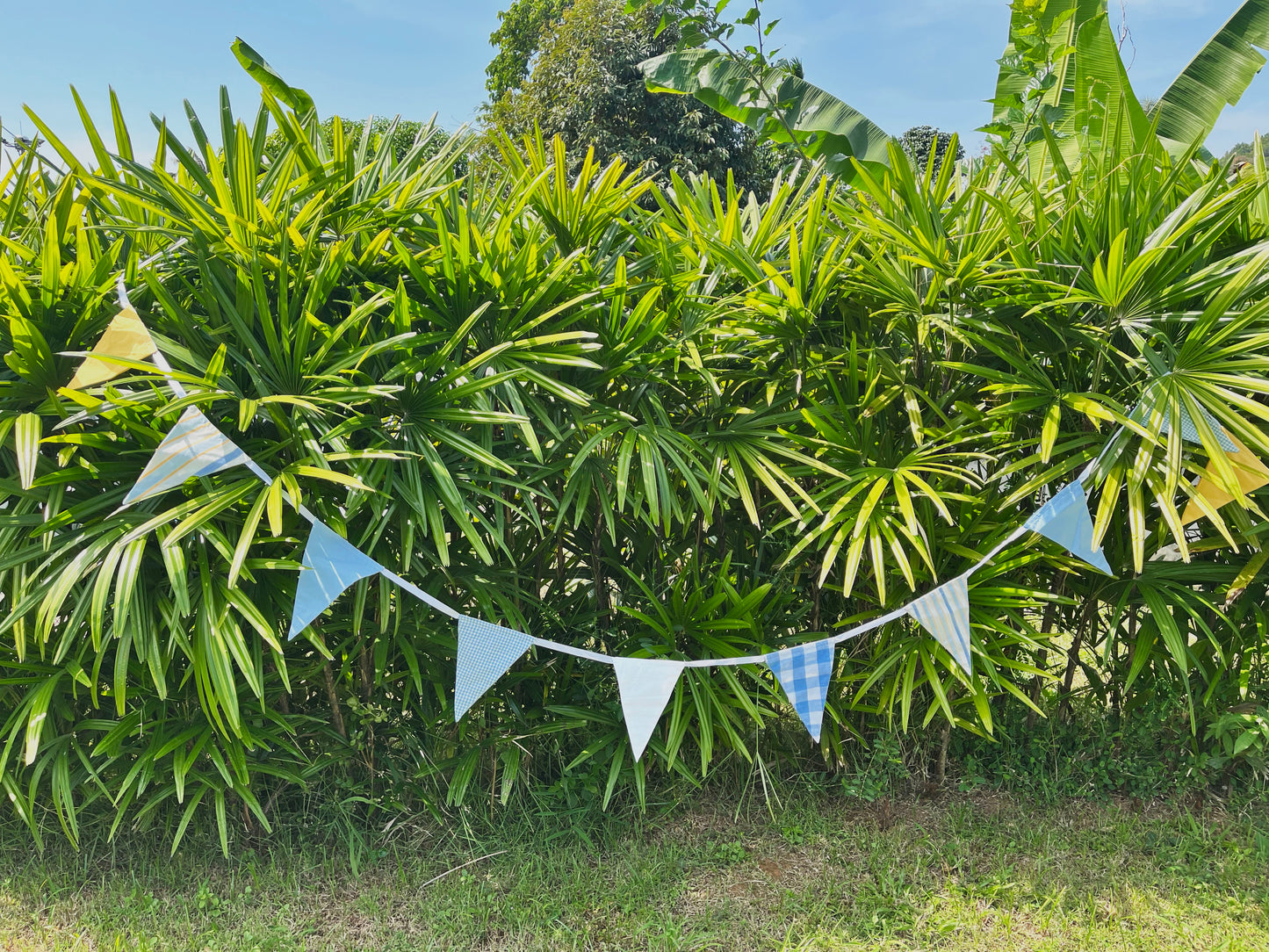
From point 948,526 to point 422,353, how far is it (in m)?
1.40

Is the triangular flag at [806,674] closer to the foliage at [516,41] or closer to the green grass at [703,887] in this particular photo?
the green grass at [703,887]

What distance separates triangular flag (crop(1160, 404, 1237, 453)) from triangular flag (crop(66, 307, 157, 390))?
213 cm

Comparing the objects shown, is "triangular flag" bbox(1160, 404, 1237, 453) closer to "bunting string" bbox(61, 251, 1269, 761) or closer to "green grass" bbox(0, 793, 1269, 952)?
"bunting string" bbox(61, 251, 1269, 761)

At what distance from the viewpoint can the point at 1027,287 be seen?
1922 mm

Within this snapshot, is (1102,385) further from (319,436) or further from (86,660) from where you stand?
(86,660)

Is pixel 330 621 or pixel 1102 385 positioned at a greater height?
pixel 1102 385

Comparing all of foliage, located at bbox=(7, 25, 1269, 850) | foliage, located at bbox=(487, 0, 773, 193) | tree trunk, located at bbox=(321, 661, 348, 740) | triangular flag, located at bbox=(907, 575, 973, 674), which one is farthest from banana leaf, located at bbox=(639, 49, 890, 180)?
foliage, located at bbox=(487, 0, 773, 193)

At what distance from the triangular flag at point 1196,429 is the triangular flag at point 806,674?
0.88 meters

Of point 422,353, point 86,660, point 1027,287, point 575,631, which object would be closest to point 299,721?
point 86,660

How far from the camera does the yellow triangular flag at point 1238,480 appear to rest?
1.72 metres

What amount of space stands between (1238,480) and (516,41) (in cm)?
1874

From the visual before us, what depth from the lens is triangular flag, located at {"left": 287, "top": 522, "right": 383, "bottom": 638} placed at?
1.64 m

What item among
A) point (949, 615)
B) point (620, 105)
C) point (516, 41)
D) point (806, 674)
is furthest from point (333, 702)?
point (516, 41)

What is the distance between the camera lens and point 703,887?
2119 mm
